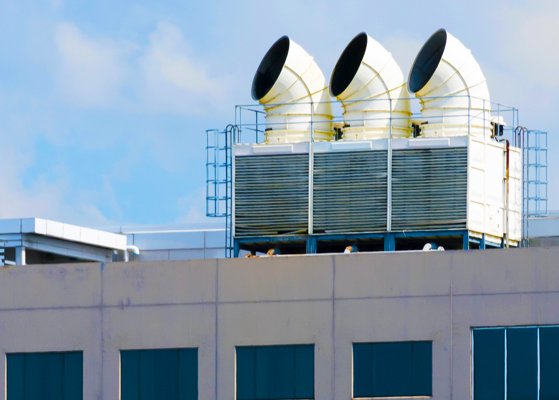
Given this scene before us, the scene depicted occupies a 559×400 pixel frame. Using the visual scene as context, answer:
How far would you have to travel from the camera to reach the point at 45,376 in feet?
109

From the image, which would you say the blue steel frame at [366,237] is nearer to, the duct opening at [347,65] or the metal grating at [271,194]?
the metal grating at [271,194]

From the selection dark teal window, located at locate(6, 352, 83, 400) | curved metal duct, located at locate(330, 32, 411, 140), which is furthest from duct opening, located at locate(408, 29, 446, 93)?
dark teal window, located at locate(6, 352, 83, 400)

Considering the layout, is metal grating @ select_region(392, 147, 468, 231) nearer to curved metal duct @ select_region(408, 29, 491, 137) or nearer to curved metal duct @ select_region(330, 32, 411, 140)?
curved metal duct @ select_region(408, 29, 491, 137)

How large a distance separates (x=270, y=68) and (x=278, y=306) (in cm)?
922

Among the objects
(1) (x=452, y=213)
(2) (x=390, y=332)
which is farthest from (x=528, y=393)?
(1) (x=452, y=213)

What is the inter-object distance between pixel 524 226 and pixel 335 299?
9.33 meters

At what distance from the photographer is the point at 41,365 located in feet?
110

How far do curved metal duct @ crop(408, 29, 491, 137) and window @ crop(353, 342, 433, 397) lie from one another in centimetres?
785

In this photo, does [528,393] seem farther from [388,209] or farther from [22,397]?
[22,397]

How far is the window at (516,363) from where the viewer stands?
30797mm

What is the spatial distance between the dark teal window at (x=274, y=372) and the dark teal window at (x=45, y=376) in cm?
473

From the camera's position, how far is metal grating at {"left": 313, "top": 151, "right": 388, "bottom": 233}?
117 feet

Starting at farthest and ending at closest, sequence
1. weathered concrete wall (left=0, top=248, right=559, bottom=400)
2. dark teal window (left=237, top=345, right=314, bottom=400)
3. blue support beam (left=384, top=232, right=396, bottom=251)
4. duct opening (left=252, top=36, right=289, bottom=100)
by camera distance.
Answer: duct opening (left=252, top=36, right=289, bottom=100) → blue support beam (left=384, top=232, right=396, bottom=251) → dark teal window (left=237, top=345, right=314, bottom=400) → weathered concrete wall (left=0, top=248, right=559, bottom=400)

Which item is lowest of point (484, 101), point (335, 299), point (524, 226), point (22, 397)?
point (22, 397)
